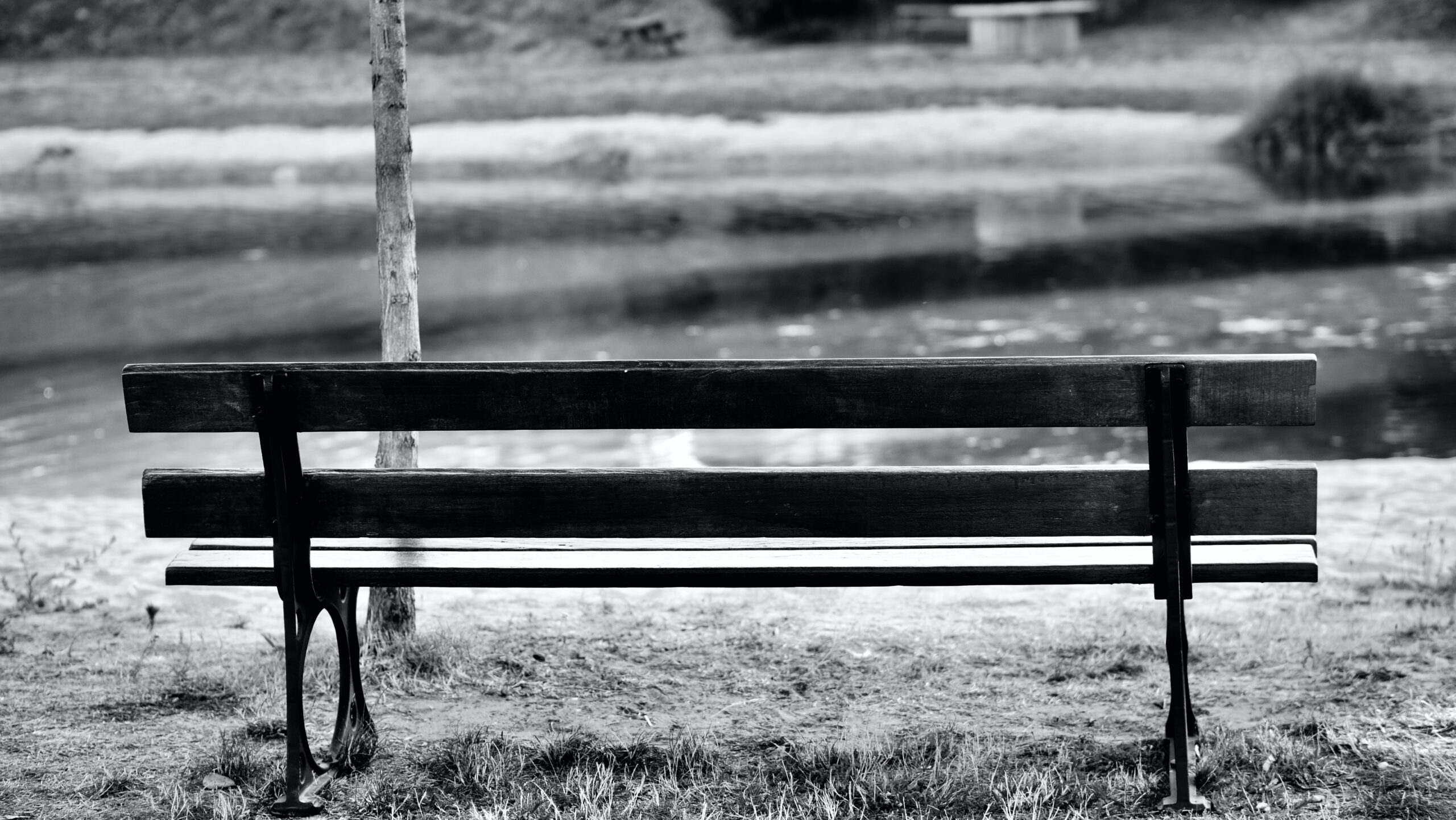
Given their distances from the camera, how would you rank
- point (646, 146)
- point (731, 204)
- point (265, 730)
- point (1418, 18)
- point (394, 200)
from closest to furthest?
point (265, 730), point (394, 200), point (731, 204), point (646, 146), point (1418, 18)

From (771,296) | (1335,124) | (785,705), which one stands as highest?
(1335,124)

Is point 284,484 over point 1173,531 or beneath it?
over

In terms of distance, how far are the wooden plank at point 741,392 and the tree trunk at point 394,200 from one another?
1301 millimetres

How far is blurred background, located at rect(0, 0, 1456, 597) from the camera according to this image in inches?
429

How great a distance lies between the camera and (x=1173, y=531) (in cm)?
365

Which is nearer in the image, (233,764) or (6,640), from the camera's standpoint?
(233,764)

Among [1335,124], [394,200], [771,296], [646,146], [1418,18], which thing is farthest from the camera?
[1418,18]

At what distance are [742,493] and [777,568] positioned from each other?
0.20 meters

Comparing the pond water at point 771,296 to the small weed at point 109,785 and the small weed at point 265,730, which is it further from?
the small weed at point 109,785

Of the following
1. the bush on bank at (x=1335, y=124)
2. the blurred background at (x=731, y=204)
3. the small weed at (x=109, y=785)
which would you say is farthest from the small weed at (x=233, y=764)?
the bush on bank at (x=1335, y=124)

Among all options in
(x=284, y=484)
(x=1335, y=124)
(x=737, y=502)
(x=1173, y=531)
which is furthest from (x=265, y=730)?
(x=1335, y=124)

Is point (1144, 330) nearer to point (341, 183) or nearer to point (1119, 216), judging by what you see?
point (1119, 216)

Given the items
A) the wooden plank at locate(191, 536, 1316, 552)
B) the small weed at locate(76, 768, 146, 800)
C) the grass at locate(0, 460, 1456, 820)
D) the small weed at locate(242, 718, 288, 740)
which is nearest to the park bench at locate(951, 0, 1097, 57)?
the grass at locate(0, 460, 1456, 820)

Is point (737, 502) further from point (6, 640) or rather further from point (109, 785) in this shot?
point (6, 640)
